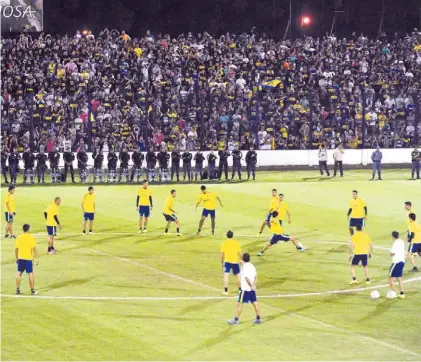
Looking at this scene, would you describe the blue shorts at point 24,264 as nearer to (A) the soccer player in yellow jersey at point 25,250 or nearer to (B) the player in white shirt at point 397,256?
(A) the soccer player in yellow jersey at point 25,250

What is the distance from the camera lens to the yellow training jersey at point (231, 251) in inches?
1138

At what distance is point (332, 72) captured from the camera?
67.8 metres

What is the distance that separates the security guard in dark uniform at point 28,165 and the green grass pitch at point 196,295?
7.43 meters

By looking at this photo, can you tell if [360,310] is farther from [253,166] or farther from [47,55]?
[47,55]

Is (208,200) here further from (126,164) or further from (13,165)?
(13,165)

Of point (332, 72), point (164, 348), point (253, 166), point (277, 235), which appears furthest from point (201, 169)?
point (164, 348)

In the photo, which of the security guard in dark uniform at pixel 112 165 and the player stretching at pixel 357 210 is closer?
the player stretching at pixel 357 210

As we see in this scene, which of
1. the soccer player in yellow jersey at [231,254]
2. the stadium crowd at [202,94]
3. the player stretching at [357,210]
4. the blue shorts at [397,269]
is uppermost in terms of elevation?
the stadium crowd at [202,94]

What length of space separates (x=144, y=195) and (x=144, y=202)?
1.22 ft

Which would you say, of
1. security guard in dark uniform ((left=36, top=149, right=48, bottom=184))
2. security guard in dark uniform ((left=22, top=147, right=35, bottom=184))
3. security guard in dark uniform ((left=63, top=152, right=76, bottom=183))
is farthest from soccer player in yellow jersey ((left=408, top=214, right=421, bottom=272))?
security guard in dark uniform ((left=36, top=149, right=48, bottom=184))

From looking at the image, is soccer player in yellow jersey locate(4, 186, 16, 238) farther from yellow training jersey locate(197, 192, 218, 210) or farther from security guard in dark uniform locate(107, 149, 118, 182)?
security guard in dark uniform locate(107, 149, 118, 182)

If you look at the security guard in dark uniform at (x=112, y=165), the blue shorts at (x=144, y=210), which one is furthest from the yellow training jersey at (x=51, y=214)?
the security guard in dark uniform at (x=112, y=165)

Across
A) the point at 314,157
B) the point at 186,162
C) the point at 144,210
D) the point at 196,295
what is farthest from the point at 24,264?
the point at 314,157

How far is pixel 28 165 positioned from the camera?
56469 mm
